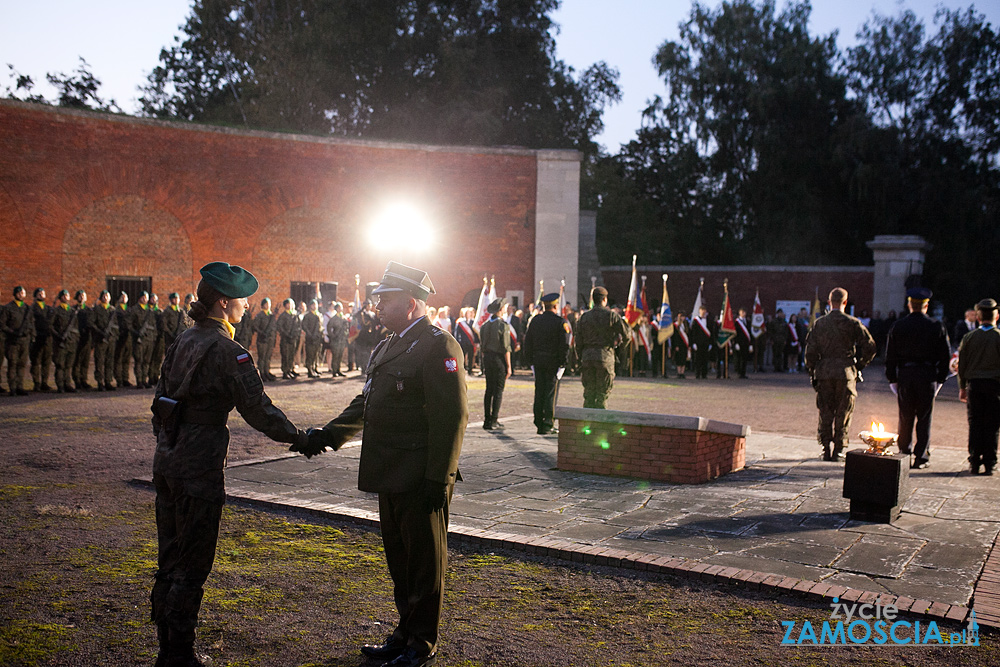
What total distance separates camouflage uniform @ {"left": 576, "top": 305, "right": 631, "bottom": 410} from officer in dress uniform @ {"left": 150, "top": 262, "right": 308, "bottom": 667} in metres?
7.14

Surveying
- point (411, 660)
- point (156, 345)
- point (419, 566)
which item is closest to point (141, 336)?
point (156, 345)

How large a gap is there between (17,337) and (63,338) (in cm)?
80

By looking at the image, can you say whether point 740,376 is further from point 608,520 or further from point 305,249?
point 608,520

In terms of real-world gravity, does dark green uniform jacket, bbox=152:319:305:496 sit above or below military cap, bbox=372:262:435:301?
below

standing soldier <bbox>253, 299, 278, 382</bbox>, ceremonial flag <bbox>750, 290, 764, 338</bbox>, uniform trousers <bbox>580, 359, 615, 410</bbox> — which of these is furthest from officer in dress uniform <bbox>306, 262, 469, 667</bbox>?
ceremonial flag <bbox>750, 290, 764, 338</bbox>

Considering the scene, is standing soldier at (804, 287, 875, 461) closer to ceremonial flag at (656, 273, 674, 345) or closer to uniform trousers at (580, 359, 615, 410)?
uniform trousers at (580, 359, 615, 410)

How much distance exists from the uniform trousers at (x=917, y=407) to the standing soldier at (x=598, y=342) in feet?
11.0

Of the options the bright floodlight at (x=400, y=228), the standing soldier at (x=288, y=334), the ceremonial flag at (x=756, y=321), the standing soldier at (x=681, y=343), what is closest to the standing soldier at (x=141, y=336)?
the standing soldier at (x=288, y=334)

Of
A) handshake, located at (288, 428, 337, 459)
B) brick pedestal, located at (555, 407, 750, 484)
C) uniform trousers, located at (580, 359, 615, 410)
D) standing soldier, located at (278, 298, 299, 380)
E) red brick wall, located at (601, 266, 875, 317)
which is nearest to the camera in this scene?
handshake, located at (288, 428, 337, 459)

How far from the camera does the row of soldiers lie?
15.5 metres

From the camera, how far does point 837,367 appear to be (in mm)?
9719

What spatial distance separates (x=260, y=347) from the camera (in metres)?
20.3

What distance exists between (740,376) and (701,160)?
21.1 meters

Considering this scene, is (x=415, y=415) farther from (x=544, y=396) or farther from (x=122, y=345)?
(x=122, y=345)
